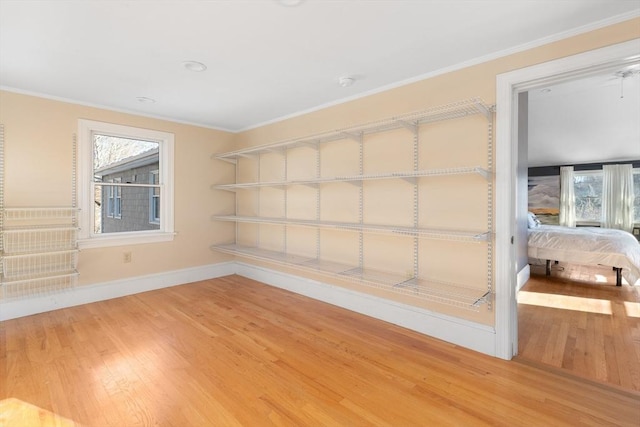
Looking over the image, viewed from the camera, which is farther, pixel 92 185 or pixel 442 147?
pixel 92 185

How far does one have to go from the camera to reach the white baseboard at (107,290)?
306cm

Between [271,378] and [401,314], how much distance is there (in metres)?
1.37

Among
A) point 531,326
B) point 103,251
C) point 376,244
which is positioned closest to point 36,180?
point 103,251

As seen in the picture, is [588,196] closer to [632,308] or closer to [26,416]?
[632,308]

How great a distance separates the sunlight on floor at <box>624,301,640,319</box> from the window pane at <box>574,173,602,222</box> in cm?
508

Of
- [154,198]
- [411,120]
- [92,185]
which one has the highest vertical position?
[411,120]

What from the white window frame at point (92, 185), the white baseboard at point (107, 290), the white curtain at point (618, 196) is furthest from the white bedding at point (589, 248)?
the white window frame at point (92, 185)

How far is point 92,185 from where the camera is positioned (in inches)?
137

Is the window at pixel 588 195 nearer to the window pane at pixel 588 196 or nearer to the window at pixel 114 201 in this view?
the window pane at pixel 588 196

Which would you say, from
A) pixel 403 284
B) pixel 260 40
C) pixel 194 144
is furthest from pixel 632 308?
pixel 194 144

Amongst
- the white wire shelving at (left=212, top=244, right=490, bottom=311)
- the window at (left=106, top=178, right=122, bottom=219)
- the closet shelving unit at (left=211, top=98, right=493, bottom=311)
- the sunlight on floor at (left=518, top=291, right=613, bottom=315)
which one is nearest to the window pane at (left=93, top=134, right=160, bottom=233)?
the window at (left=106, top=178, right=122, bottom=219)

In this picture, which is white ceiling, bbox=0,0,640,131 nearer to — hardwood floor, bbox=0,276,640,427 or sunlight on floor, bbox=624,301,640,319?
hardwood floor, bbox=0,276,640,427

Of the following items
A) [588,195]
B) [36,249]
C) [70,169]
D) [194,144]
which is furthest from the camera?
[588,195]

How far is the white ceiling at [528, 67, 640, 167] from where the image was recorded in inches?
170
